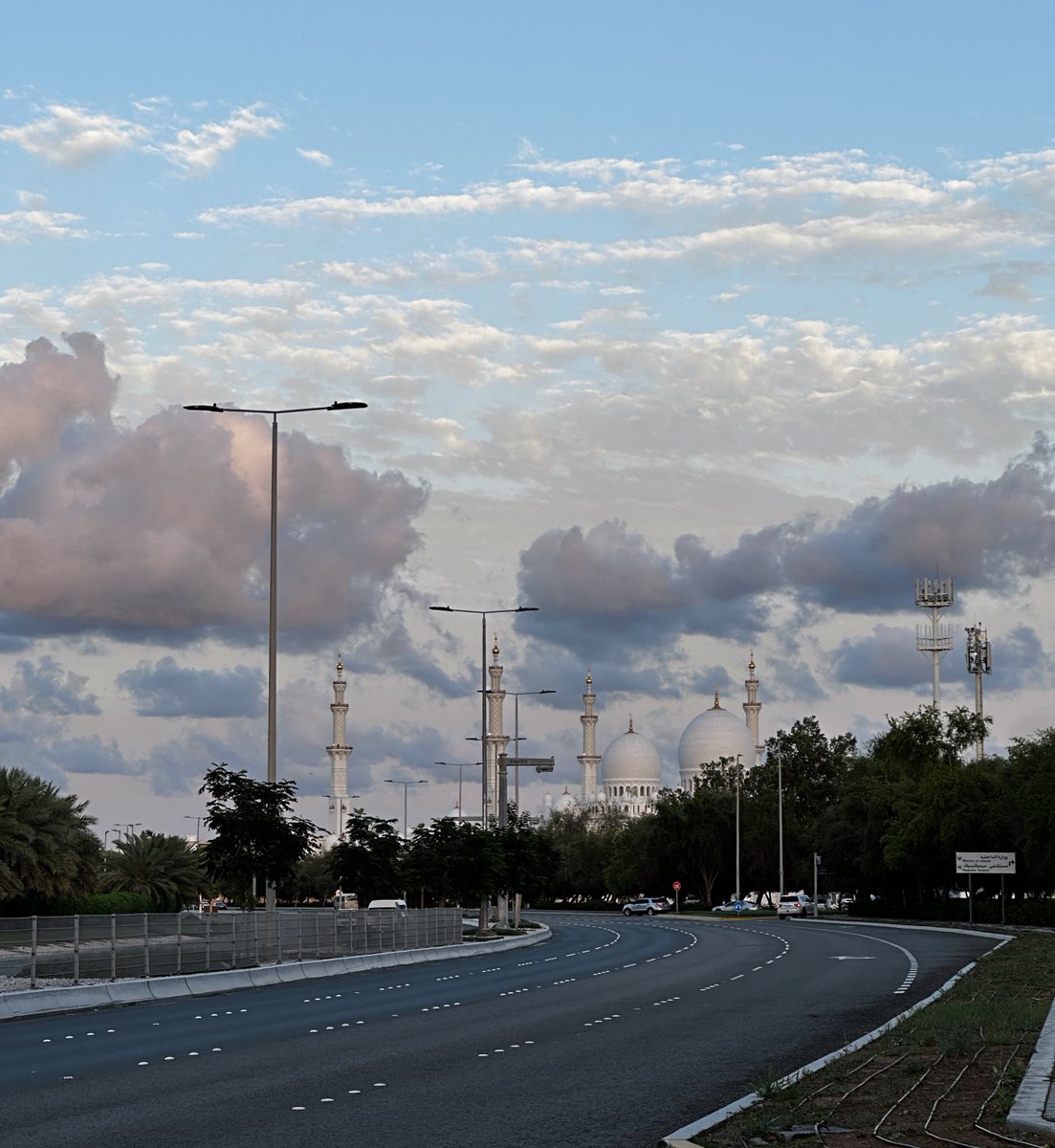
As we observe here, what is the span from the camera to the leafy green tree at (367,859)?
57.0 meters

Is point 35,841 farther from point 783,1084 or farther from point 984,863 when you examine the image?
point 783,1084

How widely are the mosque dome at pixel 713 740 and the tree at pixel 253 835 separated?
473 feet

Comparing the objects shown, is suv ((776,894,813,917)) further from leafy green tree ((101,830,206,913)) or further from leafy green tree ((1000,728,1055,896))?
leafy green tree ((101,830,206,913))

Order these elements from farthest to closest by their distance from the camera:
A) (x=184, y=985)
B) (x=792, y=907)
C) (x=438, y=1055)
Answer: (x=792, y=907), (x=184, y=985), (x=438, y=1055)

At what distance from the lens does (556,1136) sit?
12.9 m

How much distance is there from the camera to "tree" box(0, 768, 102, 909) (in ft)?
201

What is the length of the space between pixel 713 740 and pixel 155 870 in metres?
111

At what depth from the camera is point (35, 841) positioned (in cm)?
6275

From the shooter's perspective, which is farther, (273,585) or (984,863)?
(984,863)

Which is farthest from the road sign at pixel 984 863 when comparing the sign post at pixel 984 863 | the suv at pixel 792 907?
the suv at pixel 792 907

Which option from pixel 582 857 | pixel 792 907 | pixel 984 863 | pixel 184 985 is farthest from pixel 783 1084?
pixel 582 857

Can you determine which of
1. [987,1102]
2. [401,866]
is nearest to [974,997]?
[987,1102]

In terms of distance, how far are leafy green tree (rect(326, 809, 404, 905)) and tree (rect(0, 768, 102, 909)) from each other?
10.9 m

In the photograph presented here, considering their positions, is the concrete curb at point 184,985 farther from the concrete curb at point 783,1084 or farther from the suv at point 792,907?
the suv at point 792,907
